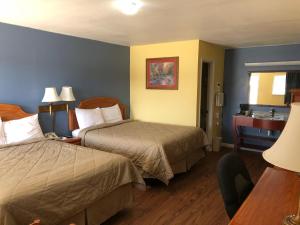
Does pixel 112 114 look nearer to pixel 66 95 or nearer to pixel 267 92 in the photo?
pixel 66 95

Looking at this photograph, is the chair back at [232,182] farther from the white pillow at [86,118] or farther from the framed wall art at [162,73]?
the framed wall art at [162,73]

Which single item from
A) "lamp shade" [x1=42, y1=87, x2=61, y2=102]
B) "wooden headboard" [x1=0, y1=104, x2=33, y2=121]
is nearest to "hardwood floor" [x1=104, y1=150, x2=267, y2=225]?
"lamp shade" [x1=42, y1=87, x2=61, y2=102]

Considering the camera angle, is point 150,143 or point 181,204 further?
point 150,143

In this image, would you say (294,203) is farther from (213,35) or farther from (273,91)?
(273,91)

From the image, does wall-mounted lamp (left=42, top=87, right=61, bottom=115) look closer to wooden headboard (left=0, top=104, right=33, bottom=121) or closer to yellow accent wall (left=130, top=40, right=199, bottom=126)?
wooden headboard (left=0, top=104, right=33, bottom=121)

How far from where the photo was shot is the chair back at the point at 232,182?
1.60 meters

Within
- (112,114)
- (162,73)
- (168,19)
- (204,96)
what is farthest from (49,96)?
(204,96)

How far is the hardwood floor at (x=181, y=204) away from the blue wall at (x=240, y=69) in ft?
5.73

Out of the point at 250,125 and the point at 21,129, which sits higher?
the point at 21,129

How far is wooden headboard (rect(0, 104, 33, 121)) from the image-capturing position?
3275 mm

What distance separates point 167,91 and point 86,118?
1.73 metres

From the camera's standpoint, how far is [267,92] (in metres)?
4.89

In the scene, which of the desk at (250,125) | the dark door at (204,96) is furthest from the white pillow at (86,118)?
the desk at (250,125)

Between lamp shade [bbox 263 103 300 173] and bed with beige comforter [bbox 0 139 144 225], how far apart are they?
1.56 meters
